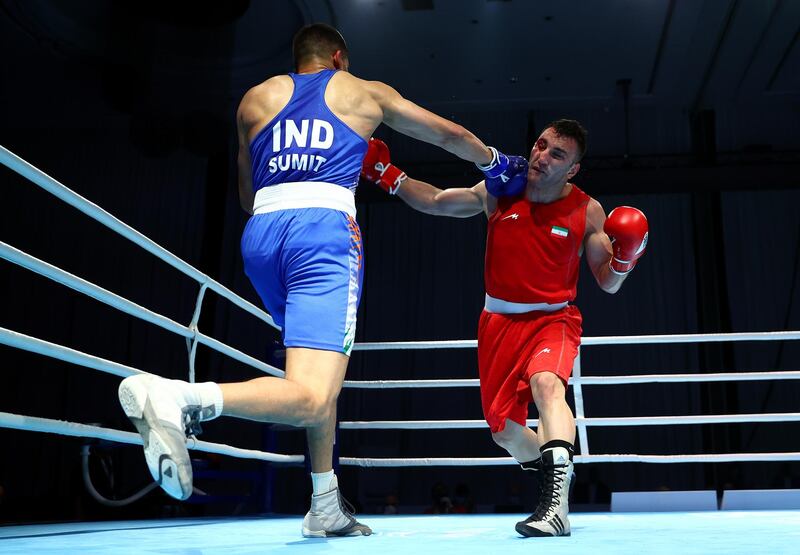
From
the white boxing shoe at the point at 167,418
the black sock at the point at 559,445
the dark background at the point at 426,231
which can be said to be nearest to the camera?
the white boxing shoe at the point at 167,418

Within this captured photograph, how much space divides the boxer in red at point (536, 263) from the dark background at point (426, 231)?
545 cm

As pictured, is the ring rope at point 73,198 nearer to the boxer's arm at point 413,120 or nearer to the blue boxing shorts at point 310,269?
the blue boxing shorts at point 310,269

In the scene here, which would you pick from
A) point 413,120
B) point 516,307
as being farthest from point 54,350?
point 516,307

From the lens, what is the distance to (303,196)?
6.28ft

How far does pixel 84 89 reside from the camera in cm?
902

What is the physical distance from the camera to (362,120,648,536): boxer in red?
8.25ft

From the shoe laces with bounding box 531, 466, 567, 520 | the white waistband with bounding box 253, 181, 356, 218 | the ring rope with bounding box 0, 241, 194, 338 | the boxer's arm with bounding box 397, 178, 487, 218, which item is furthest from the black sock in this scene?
the ring rope with bounding box 0, 241, 194, 338

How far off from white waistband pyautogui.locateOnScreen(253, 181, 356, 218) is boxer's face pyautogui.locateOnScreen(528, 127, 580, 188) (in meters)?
0.92

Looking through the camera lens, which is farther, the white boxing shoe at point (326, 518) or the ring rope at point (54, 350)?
the white boxing shoe at point (326, 518)

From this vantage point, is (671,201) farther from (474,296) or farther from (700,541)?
(700,541)

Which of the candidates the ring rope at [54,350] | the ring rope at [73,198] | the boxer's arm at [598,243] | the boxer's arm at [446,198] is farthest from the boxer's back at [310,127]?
the boxer's arm at [598,243]

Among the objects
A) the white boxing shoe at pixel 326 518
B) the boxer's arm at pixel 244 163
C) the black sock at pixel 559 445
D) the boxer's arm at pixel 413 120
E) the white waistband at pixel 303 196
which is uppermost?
the boxer's arm at pixel 413 120

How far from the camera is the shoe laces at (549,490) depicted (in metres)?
2.02

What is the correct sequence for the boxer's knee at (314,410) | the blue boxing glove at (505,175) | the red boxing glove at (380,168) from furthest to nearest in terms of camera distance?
1. the red boxing glove at (380,168)
2. the blue boxing glove at (505,175)
3. the boxer's knee at (314,410)
